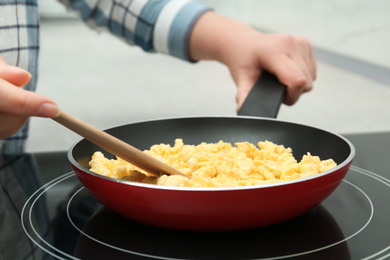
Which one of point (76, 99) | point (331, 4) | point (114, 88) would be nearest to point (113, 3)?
point (76, 99)

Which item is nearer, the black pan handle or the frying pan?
the frying pan

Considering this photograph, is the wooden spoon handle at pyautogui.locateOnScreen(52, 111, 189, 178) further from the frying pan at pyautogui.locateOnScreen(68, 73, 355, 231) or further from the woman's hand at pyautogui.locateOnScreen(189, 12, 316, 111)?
the woman's hand at pyautogui.locateOnScreen(189, 12, 316, 111)

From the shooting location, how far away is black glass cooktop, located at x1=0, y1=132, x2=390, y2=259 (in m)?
0.49

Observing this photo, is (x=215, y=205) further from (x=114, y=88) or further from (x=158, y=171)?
(x=114, y=88)

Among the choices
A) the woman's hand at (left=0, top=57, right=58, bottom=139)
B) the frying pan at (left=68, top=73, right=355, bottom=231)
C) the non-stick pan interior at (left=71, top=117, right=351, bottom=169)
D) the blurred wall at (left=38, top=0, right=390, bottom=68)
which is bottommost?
the blurred wall at (left=38, top=0, right=390, bottom=68)

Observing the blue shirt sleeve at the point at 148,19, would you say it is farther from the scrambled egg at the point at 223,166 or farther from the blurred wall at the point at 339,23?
the blurred wall at the point at 339,23

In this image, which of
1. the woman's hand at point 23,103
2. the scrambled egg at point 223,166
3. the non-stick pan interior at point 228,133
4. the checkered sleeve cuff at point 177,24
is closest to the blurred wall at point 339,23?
the checkered sleeve cuff at point 177,24

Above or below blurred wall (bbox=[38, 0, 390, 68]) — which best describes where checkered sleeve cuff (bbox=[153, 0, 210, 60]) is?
above

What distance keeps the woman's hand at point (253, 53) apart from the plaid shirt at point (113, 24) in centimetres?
5

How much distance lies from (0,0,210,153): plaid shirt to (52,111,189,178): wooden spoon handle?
518mm

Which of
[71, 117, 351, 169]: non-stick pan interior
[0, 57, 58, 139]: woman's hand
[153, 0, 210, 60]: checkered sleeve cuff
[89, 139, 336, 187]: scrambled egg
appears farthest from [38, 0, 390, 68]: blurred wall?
[0, 57, 58, 139]: woman's hand

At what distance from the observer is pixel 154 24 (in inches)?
45.0

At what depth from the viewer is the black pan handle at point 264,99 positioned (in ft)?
2.73

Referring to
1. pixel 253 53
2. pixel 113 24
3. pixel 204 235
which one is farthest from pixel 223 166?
pixel 113 24
